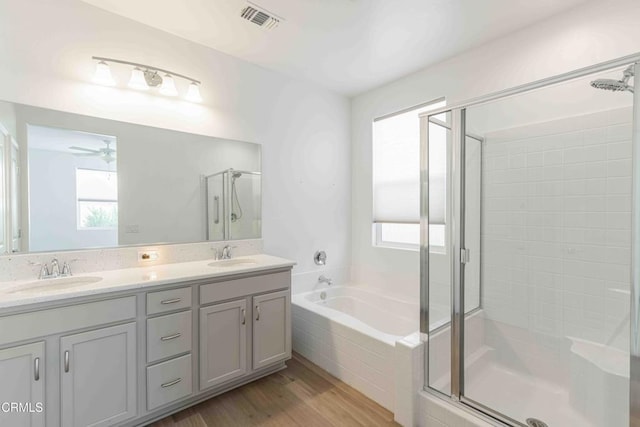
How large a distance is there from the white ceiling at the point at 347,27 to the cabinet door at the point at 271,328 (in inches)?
77.7

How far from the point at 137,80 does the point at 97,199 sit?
2.89ft

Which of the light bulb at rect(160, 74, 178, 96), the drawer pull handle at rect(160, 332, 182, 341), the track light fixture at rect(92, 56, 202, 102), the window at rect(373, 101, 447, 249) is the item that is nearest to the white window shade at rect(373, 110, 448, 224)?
the window at rect(373, 101, 447, 249)

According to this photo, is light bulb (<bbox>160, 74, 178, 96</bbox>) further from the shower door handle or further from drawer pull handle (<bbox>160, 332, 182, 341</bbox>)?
drawer pull handle (<bbox>160, 332, 182, 341</bbox>)

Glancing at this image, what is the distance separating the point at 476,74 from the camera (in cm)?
238

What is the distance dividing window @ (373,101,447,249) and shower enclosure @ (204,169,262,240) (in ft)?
4.37

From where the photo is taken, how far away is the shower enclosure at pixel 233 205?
246cm

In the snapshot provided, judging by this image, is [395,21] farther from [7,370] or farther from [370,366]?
[7,370]

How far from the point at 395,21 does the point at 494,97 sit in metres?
0.93

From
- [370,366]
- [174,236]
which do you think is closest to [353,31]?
[174,236]

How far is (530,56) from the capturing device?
2.10m

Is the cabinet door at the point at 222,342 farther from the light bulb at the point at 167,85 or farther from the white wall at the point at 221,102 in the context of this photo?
the light bulb at the point at 167,85

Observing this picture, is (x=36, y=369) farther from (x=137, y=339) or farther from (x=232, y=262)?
(x=232, y=262)

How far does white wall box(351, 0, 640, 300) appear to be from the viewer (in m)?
1.80

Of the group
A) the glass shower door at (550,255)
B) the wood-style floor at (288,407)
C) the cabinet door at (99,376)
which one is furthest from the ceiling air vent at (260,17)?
the wood-style floor at (288,407)
